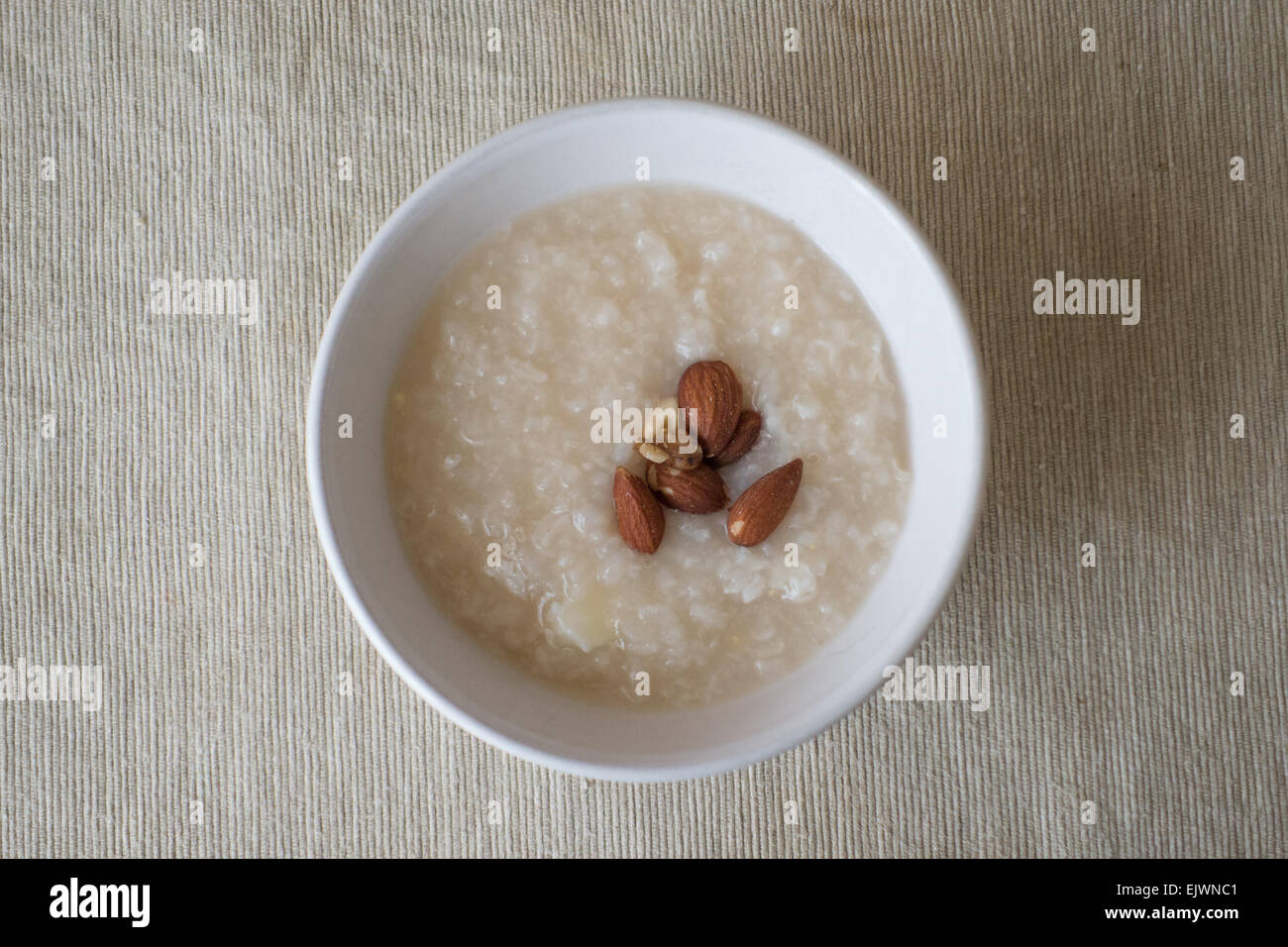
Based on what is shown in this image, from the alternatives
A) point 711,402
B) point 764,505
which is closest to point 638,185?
point 711,402

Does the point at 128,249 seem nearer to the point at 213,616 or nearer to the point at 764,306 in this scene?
the point at 213,616

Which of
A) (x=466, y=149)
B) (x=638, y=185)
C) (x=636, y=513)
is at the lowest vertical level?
(x=636, y=513)

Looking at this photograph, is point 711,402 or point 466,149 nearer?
point 711,402

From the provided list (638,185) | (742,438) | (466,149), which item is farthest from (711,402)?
(466,149)

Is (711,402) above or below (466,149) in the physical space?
below

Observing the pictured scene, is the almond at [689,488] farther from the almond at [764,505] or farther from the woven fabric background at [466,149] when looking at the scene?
the woven fabric background at [466,149]

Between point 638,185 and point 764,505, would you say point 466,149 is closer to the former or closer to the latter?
point 638,185
